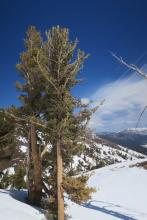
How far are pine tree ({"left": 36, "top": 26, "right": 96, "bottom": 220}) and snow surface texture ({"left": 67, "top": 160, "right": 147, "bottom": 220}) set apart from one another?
4066mm

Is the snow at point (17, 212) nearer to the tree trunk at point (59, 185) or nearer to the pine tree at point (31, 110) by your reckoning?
the tree trunk at point (59, 185)

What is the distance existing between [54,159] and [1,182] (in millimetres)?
16768

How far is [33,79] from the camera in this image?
2403 centimetres

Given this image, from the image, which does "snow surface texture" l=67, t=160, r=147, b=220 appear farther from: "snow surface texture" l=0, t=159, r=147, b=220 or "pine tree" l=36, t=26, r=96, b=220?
"pine tree" l=36, t=26, r=96, b=220

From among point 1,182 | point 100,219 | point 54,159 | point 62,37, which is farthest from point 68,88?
point 1,182

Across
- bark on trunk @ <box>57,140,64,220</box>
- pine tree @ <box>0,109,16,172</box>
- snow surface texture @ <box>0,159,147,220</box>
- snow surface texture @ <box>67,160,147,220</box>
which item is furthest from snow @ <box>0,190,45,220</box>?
pine tree @ <box>0,109,16,172</box>

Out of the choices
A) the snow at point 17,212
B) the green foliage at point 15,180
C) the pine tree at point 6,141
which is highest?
the pine tree at point 6,141

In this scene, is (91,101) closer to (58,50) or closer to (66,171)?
(58,50)

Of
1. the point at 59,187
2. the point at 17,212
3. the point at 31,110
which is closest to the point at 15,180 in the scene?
the point at 31,110

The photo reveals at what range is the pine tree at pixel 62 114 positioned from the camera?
2067 centimetres

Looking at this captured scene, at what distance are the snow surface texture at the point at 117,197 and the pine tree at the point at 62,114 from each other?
4.07m

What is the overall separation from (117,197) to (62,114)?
67.9ft

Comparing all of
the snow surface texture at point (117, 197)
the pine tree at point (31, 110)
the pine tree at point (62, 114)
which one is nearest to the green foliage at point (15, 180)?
the snow surface texture at point (117, 197)

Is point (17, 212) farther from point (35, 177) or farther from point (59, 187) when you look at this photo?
point (35, 177)
